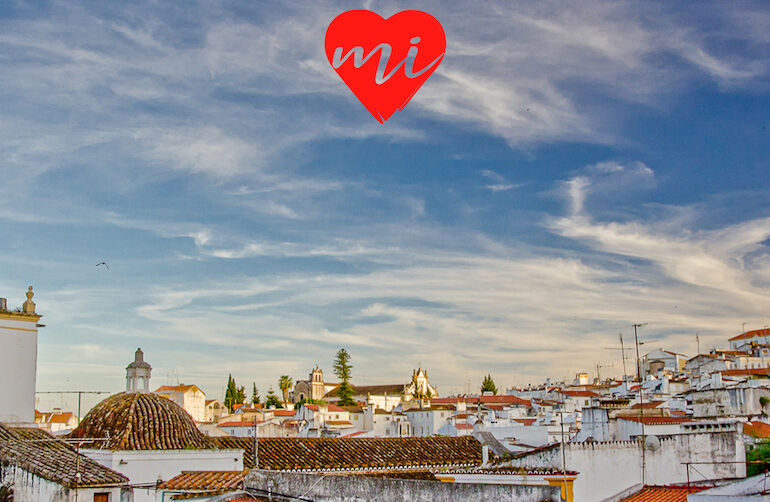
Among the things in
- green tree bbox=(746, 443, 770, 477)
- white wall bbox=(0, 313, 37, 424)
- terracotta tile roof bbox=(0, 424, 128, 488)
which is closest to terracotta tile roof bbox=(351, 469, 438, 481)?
green tree bbox=(746, 443, 770, 477)

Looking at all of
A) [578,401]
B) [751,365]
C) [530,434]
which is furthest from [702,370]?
[530,434]

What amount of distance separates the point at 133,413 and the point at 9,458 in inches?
238

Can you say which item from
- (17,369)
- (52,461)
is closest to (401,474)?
(17,369)

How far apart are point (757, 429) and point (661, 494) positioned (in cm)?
1793

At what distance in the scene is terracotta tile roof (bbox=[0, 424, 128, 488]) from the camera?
52.4 feet

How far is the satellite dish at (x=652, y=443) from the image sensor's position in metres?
23.0

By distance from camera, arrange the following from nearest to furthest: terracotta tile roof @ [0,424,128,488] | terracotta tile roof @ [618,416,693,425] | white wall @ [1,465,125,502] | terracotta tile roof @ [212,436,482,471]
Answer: white wall @ [1,465,125,502], terracotta tile roof @ [0,424,128,488], terracotta tile roof @ [212,436,482,471], terracotta tile roof @ [618,416,693,425]

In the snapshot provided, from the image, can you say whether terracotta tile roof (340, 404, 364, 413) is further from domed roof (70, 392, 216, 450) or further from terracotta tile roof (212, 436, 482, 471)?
domed roof (70, 392, 216, 450)

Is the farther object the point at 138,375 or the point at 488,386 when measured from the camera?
the point at 488,386

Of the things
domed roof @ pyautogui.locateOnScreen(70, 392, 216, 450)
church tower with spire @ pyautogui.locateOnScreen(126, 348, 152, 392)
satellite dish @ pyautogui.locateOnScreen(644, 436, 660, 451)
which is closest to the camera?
domed roof @ pyautogui.locateOnScreen(70, 392, 216, 450)

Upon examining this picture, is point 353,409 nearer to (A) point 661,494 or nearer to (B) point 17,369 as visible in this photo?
(B) point 17,369

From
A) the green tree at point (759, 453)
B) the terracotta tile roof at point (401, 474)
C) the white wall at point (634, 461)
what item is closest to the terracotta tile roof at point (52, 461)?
the white wall at point (634, 461)

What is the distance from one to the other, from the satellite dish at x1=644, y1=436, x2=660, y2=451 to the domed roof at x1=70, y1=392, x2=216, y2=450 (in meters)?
13.5

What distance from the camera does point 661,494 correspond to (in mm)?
19391
